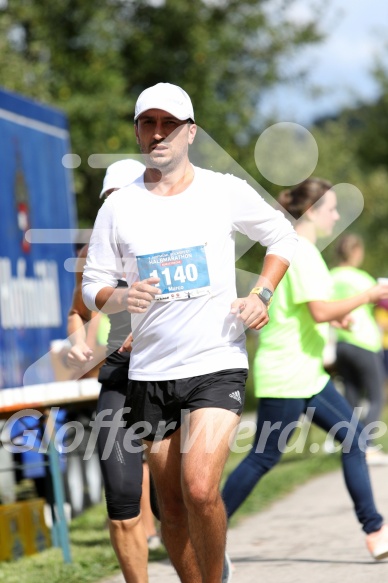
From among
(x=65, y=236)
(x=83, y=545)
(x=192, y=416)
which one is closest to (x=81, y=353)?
(x=192, y=416)

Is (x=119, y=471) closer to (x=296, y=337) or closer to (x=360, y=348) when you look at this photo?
(x=296, y=337)

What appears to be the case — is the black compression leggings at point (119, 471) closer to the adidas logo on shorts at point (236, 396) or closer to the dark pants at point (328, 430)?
the adidas logo on shorts at point (236, 396)

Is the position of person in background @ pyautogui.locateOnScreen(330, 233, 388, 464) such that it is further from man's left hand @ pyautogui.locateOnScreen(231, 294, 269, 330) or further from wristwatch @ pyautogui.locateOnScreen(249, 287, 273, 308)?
man's left hand @ pyautogui.locateOnScreen(231, 294, 269, 330)

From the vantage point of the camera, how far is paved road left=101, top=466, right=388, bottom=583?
6.81 m

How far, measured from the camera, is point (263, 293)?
5215mm

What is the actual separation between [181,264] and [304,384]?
2.24 metres

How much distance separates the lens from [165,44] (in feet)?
81.2

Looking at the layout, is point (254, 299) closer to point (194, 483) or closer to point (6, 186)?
point (194, 483)

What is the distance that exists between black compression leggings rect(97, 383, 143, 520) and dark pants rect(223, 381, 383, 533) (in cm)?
144

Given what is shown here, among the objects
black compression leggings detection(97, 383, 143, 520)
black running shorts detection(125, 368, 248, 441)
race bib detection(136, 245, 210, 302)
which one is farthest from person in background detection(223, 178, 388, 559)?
race bib detection(136, 245, 210, 302)

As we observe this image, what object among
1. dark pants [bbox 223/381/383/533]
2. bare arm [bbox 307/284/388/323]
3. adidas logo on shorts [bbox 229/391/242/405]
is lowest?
dark pants [bbox 223/381/383/533]

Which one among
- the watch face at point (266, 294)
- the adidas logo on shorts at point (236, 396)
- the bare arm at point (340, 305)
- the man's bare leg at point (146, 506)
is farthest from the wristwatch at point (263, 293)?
the man's bare leg at point (146, 506)

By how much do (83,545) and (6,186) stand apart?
12.1 ft

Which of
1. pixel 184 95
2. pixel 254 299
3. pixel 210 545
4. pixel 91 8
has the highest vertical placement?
pixel 91 8
